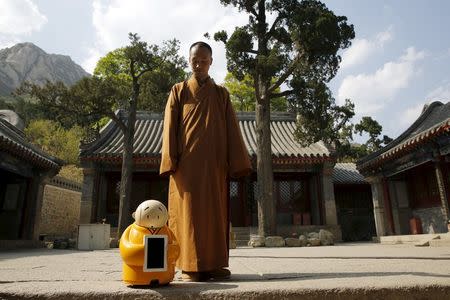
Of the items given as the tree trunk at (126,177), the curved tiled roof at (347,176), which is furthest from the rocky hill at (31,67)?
the curved tiled roof at (347,176)

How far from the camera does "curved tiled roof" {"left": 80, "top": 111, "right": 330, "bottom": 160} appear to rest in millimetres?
13242

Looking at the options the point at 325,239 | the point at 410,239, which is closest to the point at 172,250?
the point at 325,239

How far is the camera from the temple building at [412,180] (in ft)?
33.0

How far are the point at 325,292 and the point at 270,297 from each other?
292 millimetres

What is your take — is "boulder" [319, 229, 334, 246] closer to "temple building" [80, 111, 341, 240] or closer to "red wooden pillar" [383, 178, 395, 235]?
"temple building" [80, 111, 341, 240]

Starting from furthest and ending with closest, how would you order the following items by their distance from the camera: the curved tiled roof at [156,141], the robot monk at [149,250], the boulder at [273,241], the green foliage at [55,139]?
the green foliage at [55,139] < the curved tiled roof at [156,141] < the boulder at [273,241] < the robot monk at [149,250]

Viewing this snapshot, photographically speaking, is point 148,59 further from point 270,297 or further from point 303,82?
point 270,297

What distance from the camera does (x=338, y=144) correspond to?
21.4 m

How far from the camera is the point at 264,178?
1058cm

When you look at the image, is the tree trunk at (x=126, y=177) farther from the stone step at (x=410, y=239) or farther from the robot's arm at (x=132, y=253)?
the robot's arm at (x=132, y=253)

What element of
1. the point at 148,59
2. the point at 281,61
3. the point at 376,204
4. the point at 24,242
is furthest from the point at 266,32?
the point at 24,242

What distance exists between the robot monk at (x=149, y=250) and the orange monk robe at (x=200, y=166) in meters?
A: 0.29

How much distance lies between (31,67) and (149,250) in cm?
9220

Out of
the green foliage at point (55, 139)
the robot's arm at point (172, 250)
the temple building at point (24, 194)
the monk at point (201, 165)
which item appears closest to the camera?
the robot's arm at point (172, 250)
